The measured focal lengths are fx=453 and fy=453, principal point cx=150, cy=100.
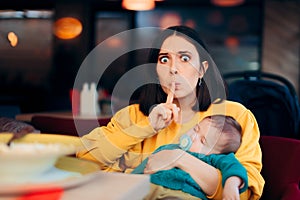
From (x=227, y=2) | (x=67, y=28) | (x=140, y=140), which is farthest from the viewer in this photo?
(x=67, y=28)

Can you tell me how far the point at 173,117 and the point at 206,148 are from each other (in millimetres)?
168

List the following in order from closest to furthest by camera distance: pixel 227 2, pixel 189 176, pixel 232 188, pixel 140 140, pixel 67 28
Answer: pixel 232 188
pixel 189 176
pixel 140 140
pixel 227 2
pixel 67 28

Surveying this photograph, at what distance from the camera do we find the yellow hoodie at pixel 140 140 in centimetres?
161

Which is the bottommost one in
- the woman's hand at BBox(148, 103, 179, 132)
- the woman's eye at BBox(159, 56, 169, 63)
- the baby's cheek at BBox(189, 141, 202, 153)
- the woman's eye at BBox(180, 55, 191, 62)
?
the baby's cheek at BBox(189, 141, 202, 153)

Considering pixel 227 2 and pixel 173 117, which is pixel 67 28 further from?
pixel 173 117

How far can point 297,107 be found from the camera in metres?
3.12

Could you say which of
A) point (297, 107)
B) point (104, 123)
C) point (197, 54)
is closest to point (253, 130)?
point (197, 54)

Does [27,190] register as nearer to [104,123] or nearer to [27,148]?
[27,148]

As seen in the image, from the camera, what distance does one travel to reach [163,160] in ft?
5.32

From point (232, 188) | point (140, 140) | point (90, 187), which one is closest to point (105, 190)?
point (90, 187)

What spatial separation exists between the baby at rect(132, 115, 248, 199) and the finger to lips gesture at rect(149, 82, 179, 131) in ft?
0.34

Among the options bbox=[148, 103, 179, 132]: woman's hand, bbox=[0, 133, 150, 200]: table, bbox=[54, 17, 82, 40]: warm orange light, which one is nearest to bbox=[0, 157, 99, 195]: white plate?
bbox=[0, 133, 150, 200]: table

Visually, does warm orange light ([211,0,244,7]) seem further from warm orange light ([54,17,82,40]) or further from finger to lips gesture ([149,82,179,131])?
finger to lips gesture ([149,82,179,131])

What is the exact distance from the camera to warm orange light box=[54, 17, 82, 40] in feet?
21.9
